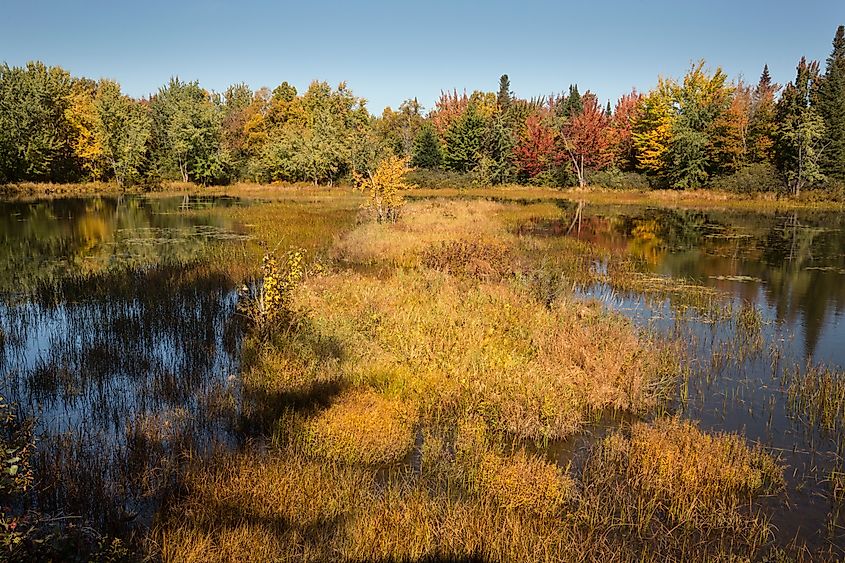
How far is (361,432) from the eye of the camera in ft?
23.0

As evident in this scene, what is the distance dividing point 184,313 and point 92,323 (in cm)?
185

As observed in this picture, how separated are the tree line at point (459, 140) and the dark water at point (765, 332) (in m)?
29.3

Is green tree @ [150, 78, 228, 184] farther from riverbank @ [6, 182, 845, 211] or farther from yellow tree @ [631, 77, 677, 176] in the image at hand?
yellow tree @ [631, 77, 677, 176]

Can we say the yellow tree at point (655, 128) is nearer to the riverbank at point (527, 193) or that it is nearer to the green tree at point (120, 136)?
the riverbank at point (527, 193)

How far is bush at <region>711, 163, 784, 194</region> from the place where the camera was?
53.2 metres

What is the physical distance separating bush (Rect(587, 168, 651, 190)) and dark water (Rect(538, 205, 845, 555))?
109ft

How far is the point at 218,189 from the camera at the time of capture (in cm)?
6275

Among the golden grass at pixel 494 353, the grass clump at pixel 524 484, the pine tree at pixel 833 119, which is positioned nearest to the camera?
the grass clump at pixel 524 484

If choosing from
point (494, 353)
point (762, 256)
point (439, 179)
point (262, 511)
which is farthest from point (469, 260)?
point (439, 179)

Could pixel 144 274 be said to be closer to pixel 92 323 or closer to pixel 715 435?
pixel 92 323

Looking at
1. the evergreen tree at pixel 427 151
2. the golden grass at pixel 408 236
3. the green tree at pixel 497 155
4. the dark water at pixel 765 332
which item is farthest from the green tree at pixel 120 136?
the dark water at pixel 765 332

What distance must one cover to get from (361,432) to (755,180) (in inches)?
2303

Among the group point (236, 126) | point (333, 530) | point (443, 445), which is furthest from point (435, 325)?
point (236, 126)

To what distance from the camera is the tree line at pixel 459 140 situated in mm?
53438
